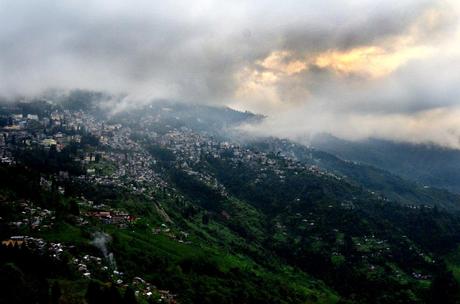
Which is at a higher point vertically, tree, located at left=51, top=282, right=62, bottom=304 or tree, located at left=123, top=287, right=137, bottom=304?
tree, located at left=51, top=282, right=62, bottom=304

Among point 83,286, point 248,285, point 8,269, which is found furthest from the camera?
point 248,285

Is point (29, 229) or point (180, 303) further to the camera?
point (29, 229)

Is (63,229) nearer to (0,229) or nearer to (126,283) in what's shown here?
(0,229)

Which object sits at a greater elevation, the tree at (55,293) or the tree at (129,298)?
the tree at (55,293)

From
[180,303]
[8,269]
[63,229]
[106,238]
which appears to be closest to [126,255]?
[106,238]

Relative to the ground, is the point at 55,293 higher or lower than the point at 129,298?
higher

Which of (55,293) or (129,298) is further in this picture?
(129,298)

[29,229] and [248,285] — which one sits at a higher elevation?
[29,229]

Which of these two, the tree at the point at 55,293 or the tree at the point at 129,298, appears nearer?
the tree at the point at 55,293

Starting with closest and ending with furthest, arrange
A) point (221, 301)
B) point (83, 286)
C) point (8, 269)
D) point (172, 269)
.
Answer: point (8, 269) < point (83, 286) < point (221, 301) < point (172, 269)

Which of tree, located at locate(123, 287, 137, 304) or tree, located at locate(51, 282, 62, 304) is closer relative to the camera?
tree, located at locate(51, 282, 62, 304)
